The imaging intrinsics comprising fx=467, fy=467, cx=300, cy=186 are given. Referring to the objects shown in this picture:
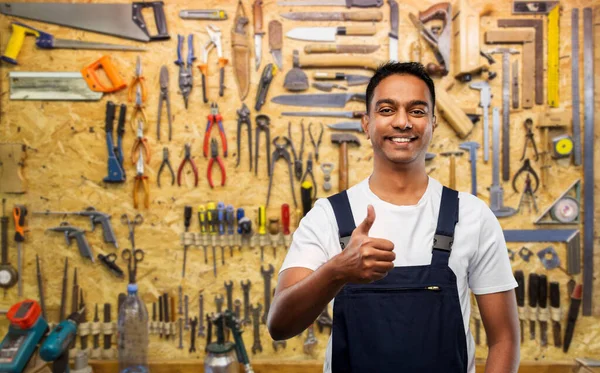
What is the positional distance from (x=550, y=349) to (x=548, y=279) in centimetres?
43

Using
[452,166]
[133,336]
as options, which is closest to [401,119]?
[452,166]

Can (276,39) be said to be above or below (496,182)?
above

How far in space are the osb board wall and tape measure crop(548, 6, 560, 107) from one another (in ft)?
0.18

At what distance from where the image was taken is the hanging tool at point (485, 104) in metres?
2.85

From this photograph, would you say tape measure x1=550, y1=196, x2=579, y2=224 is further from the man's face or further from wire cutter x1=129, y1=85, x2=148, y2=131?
wire cutter x1=129, y1=85, x2=148, y2=131

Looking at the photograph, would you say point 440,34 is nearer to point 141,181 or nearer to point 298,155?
point 298,155

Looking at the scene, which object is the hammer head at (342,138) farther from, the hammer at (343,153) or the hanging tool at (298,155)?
the hanging tool at (298,155)

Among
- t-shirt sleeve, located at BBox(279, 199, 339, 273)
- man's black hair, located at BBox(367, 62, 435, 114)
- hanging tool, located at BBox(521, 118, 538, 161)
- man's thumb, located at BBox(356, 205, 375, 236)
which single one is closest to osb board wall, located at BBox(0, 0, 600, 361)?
hanging tool, located at BBox(521, 118, 538, 161)

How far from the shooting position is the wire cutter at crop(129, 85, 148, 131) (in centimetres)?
285

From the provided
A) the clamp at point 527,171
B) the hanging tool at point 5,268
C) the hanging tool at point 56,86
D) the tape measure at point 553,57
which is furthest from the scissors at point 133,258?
the tape measure at point 553,57

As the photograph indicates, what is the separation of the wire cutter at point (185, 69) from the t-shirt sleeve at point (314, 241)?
1763 millimetres

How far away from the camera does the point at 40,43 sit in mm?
2850

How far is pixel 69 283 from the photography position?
114 inches

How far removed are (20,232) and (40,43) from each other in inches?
45.7
